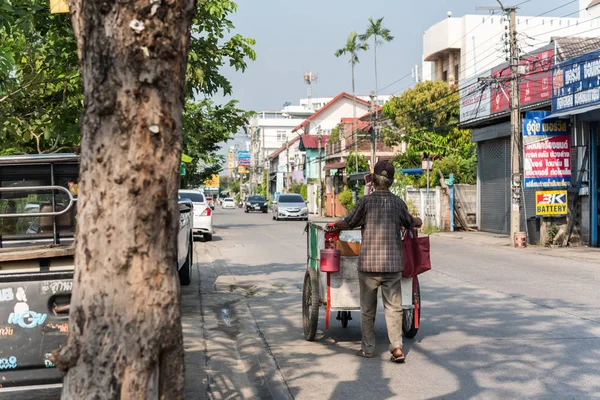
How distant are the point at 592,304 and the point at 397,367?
473 centimetres

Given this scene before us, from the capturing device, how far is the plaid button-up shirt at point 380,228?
6.84 m

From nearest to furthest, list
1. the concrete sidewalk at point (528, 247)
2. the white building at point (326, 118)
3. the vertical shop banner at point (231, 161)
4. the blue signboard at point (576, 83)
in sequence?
the concrete sidewalk at point (528, 247)
the blue signboard at point (576, 83)
the white building at point (326, 118)
the vertical shop banner at point (231, 161)

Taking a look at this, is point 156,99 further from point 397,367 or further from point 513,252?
point 513,252

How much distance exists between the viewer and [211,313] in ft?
33.5

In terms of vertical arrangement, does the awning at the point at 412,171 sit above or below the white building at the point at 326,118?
below

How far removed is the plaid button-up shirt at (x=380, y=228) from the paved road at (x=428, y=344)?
1006mm

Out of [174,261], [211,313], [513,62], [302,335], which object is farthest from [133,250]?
[513,62]

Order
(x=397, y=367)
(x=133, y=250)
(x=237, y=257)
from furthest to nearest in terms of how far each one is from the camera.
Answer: (x=237, y=257)
(x=397, y=367)
(x=133, y=250)

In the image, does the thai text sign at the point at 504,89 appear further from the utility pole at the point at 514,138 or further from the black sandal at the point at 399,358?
the black sandal at the point at 399,358

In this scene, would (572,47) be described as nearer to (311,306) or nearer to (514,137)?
(514,137)

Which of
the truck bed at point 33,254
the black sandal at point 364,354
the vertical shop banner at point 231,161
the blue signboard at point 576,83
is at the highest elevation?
the vertical shop banner at point 231,161

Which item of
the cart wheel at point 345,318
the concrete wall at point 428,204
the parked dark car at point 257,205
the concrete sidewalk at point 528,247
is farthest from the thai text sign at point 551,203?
the parked dark car at point 257,205

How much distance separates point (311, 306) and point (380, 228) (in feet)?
4.88

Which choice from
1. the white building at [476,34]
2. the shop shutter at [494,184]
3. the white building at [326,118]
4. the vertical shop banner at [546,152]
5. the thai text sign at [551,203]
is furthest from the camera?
the white building at [326,118]
